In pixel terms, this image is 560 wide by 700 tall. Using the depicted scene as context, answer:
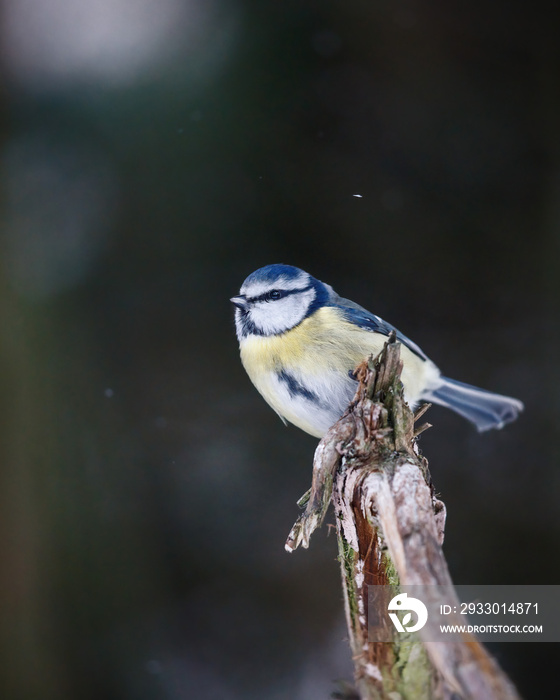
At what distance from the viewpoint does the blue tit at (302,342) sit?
938mm

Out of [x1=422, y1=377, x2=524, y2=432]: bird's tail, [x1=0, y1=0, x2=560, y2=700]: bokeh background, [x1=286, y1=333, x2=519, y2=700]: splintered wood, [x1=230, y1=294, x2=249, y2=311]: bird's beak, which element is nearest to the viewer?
[x1=286, y1=333, x2=519, y2=700]: splintered wood

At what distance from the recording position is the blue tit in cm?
94

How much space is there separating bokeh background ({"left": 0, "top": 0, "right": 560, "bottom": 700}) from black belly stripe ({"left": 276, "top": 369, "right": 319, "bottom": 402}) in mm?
396

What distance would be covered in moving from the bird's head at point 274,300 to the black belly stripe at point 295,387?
0.24 ft

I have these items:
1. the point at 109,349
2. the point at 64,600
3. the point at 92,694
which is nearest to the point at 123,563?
the point at 64,600

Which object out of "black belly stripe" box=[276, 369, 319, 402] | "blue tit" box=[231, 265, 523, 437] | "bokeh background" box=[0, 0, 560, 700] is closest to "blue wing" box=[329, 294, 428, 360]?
"blue tit" box=[231, 265, 523, 437]

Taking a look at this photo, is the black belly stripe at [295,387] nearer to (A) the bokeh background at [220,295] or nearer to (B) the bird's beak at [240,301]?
(B) the bird's beak at [240,301]

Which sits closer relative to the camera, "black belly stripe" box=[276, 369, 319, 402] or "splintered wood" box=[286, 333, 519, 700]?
"splintered wood" box=[286, 333, 519, 700]

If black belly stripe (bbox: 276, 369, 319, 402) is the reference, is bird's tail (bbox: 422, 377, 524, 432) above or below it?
above

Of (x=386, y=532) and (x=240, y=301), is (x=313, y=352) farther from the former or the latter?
(x=386, y=532)

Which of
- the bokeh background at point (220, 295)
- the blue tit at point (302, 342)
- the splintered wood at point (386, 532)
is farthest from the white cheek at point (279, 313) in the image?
the bokeh background at point (220, 295)

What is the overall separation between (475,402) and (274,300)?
0.53m

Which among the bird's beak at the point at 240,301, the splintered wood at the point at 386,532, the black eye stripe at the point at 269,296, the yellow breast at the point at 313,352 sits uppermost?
the black eye stripe at the point at 269,296

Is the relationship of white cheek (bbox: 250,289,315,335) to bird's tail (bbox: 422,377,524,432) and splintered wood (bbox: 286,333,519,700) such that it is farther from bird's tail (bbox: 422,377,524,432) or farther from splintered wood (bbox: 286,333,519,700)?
bird's tail (bbox: 422,377,524,432)
